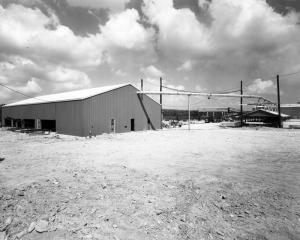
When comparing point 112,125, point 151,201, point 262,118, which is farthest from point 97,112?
point 262,118

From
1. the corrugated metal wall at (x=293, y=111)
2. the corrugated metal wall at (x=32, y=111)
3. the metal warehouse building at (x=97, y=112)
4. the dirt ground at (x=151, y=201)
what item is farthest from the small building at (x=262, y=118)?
the corrugated metal wall at (x=293, y=111)

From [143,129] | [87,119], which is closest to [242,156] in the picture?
[87,119]

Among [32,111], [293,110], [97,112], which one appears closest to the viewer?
[97,112]

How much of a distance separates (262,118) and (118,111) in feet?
108

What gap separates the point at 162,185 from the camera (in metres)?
7.61

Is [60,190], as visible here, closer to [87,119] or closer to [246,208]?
[246,208]

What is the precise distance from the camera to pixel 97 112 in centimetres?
2673

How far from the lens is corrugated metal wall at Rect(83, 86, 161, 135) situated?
26.1 meters

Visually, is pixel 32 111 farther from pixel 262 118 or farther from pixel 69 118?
pixel 262 118

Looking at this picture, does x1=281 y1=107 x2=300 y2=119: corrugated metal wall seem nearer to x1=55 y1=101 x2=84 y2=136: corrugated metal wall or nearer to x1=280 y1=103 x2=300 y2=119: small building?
x1=280 y1=103 x2=300 y2=119: small building

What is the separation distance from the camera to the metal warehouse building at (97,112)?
25891 millimetres

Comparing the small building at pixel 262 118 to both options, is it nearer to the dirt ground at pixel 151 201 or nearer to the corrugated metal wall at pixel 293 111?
the dirt ground at pixel 151 201

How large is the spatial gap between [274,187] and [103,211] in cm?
594

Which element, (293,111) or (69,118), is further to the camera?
(293,111)
